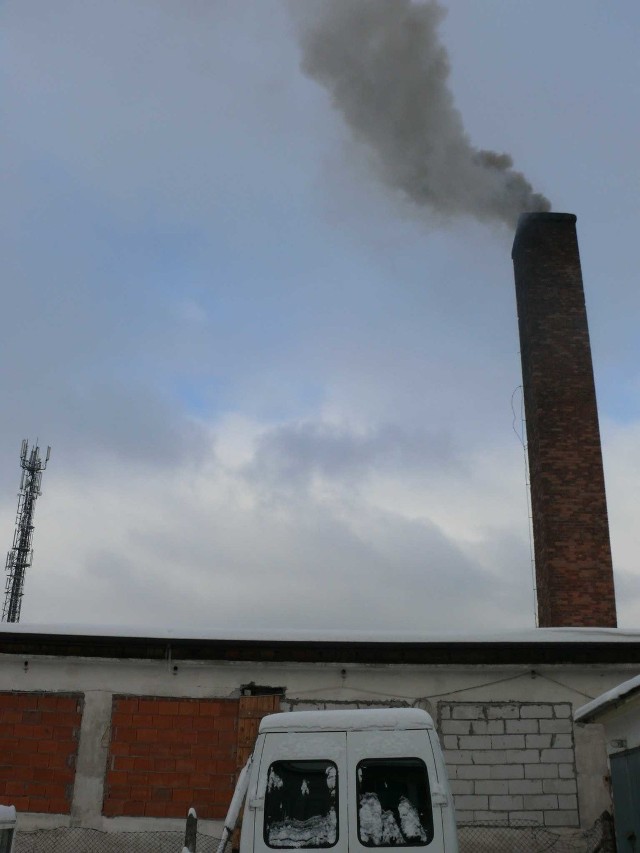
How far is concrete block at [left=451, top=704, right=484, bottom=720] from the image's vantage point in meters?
10.1

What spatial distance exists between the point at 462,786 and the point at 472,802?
0.20 metres

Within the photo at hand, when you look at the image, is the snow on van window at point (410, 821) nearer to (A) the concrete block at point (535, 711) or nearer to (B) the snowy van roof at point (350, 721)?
(B) the snowy van roof at point (350, 721)

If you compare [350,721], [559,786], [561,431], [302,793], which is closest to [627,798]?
[559,786]

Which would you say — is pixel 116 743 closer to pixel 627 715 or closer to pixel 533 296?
pixel 627 715

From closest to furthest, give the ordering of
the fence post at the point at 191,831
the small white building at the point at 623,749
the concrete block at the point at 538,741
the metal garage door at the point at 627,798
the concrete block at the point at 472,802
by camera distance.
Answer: the fence post at the point at 191,831, the small white building at the point at 623,749, the metal garage door at the point at 627,798, the concrete block at the point at 472,802, the concrete block at the point at 538,741

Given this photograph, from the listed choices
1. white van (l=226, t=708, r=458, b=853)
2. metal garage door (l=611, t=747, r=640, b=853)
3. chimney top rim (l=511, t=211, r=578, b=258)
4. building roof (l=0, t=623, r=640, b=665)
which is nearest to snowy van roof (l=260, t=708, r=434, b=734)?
white van (l=226, t=708, r=458, b=853)

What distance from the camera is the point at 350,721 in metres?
5.58

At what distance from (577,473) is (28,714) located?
35.7ft

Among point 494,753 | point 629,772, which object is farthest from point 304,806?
point 494,753

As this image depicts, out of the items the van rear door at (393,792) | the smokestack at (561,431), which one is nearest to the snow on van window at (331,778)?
the van rear door at (393,792)

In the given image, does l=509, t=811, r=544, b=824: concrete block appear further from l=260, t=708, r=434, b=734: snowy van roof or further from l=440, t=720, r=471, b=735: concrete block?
l=260, t=708, r=434, b=734: snowy van roof

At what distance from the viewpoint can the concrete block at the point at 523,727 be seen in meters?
9.98

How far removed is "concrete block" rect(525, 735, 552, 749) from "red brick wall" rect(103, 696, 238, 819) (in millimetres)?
3629

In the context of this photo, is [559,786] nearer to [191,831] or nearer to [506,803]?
[506,803]
